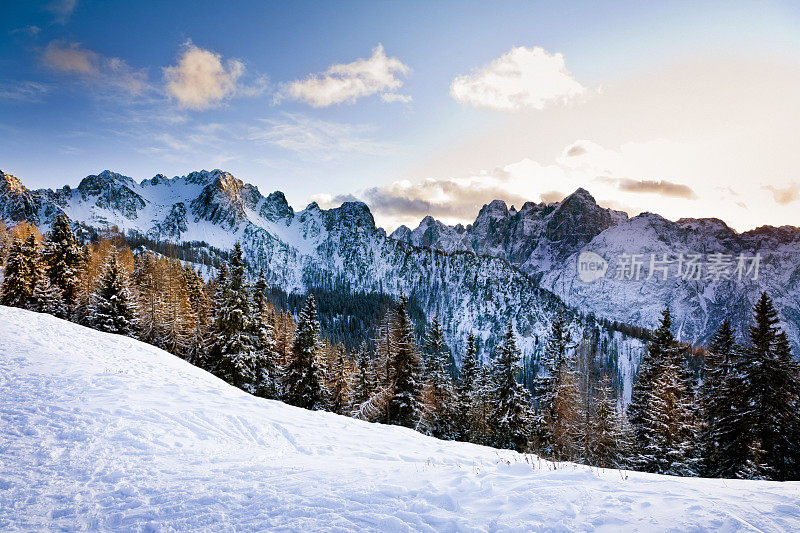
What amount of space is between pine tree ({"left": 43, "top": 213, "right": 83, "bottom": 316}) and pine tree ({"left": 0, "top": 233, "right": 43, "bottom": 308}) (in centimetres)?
145

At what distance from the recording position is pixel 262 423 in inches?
465

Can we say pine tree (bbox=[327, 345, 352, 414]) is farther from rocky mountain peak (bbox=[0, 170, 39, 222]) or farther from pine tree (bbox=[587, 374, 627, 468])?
rocky mountain peak (bbox=[0, 170, 39, 222])

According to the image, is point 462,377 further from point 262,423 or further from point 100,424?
point 100,424

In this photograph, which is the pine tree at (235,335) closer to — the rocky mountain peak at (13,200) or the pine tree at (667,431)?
the pine tree at (667,431)

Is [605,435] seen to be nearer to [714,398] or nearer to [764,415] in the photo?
[714,398]

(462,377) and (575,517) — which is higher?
(575,517)

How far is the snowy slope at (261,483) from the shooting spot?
4.95 meters

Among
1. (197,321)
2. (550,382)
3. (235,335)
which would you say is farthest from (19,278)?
(550,382)

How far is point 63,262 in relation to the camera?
37.3 m

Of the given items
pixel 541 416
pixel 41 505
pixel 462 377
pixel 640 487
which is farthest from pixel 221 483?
pixel 462 377

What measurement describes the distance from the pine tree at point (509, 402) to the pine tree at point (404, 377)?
23.8 feet

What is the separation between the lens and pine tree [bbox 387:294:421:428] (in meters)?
26.7

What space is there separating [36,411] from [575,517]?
41.6 ft

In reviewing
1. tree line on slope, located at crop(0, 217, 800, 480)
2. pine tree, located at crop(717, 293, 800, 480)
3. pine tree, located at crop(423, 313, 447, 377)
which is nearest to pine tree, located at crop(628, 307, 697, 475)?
tree line on slope, located at crop(0, 217, 800, 480)
